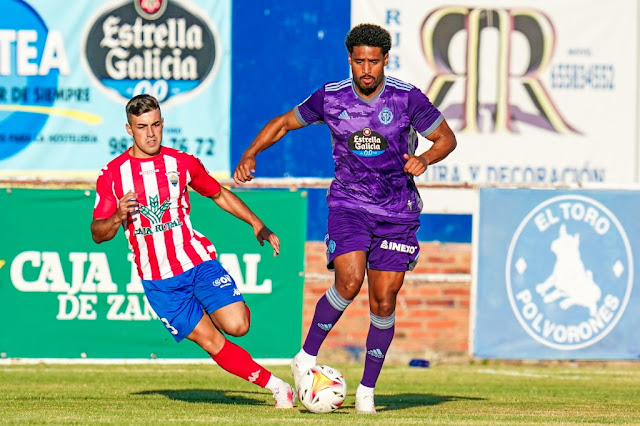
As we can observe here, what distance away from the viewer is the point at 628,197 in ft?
43.4

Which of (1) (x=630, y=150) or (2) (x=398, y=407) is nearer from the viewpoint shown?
(2) (x=398, y=407)

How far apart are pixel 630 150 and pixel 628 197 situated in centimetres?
191

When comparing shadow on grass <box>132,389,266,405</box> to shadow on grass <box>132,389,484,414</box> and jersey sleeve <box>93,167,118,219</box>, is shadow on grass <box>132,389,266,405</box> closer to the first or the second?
shadow on grass <box>132,389,484,414</box>

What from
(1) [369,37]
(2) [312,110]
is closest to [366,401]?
(2) [312,110]

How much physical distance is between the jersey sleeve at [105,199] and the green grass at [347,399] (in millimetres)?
1243

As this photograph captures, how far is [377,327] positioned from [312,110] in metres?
1.47

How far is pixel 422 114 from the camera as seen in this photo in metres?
8.94

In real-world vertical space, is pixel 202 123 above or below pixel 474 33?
below

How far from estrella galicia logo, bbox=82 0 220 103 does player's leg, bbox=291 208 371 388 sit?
5574 mm

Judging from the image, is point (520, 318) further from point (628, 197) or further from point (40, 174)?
point (40, 174)

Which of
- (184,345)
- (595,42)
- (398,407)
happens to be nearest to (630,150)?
(595,42)

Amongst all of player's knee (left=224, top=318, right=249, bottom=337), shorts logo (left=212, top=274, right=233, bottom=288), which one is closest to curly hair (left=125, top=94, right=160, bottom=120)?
shorts logo (left=212, top=274, right=233, bottom=288)

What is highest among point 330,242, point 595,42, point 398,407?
point 595,42

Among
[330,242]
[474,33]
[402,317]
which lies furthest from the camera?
[474,33]
